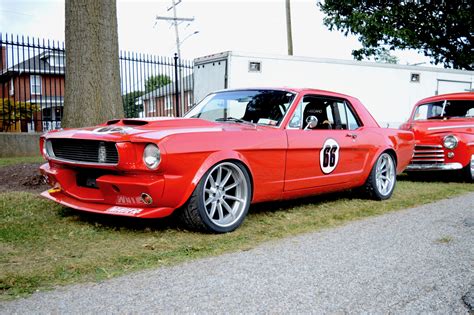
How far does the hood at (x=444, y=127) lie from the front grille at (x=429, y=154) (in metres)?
0.27

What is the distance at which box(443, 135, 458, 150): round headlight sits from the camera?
7.99 meters

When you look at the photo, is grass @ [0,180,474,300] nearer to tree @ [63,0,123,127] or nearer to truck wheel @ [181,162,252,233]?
truck wheel @ [181,162,252,233]

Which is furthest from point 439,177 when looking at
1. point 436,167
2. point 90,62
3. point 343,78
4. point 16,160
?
point 16,160

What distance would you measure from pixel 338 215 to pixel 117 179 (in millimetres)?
2474

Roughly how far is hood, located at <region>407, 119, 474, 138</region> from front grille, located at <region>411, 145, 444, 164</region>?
271 mm

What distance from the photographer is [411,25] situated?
21656mm

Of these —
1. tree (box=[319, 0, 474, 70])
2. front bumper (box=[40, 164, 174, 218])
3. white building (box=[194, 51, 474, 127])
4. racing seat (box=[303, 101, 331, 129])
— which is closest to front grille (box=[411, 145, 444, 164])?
racing seat (box=[303, 101, 331, 129])

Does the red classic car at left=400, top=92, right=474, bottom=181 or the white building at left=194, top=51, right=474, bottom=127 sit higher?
the white building at left=194, top=51, right=474, bottom=127

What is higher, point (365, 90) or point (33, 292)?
point (365, 90)

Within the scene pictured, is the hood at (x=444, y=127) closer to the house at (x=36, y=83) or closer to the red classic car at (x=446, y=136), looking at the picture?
the red classic car at (x=446, y=136)

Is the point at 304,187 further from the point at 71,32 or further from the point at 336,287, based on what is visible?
the point at 71,32

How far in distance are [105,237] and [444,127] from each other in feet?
21.8

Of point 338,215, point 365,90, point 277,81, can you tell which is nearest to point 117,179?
point 338,215

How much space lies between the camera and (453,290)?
280 cm
